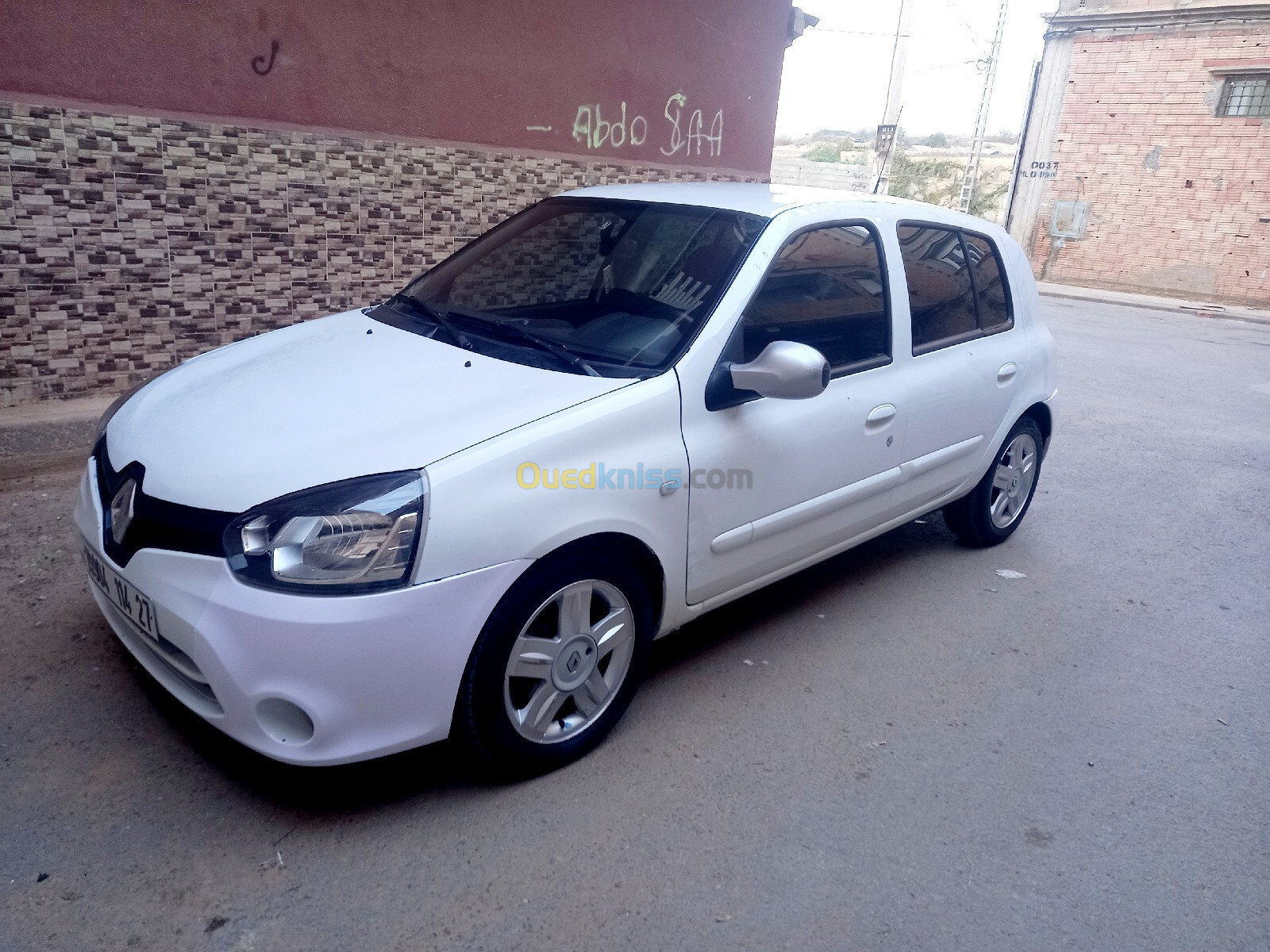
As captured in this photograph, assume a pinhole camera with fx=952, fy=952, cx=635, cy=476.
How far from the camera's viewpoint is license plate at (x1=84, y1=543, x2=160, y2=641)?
2469 millimetres

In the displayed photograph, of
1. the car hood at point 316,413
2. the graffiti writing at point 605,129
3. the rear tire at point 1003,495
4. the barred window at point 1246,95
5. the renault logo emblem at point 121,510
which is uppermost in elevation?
the barred window at point 1246,95

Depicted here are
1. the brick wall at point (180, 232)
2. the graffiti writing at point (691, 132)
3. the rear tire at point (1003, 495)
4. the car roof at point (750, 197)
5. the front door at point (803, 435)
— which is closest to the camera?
the front door at point (803, 435)

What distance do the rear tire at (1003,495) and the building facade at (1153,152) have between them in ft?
62.3

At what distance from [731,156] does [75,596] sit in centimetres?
→ 725

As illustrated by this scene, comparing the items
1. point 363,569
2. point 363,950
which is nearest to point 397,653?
point 363,569

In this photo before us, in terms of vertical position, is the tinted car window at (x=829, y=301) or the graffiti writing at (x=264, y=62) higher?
the graffiti writing at (x=264, y=62)

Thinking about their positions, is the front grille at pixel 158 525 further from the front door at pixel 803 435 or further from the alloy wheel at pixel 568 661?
the front door at pixel 803 435

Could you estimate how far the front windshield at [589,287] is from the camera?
3.06m

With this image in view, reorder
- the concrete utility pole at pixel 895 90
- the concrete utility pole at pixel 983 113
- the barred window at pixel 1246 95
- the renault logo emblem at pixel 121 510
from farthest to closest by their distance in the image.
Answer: the concrete utility pole at pixel 983 113 < the concrete utility pole at pixel 895 90 < the barred window at pixel 1246 95 < the renault logo emblem at pixel 121 510

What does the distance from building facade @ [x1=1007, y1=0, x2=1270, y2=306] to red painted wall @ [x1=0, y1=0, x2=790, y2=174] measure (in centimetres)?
1522

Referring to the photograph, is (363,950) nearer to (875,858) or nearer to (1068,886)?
(875,858)

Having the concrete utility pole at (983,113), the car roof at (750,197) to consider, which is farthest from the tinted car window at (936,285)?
the concrete utility pole at (983,113)

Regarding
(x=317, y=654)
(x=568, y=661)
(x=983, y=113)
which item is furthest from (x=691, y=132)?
(x=983, y=113)

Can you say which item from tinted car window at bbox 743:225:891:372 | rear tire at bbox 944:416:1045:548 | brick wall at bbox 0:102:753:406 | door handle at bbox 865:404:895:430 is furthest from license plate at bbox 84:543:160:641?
rear tire at bbox 944:416:1045:548
